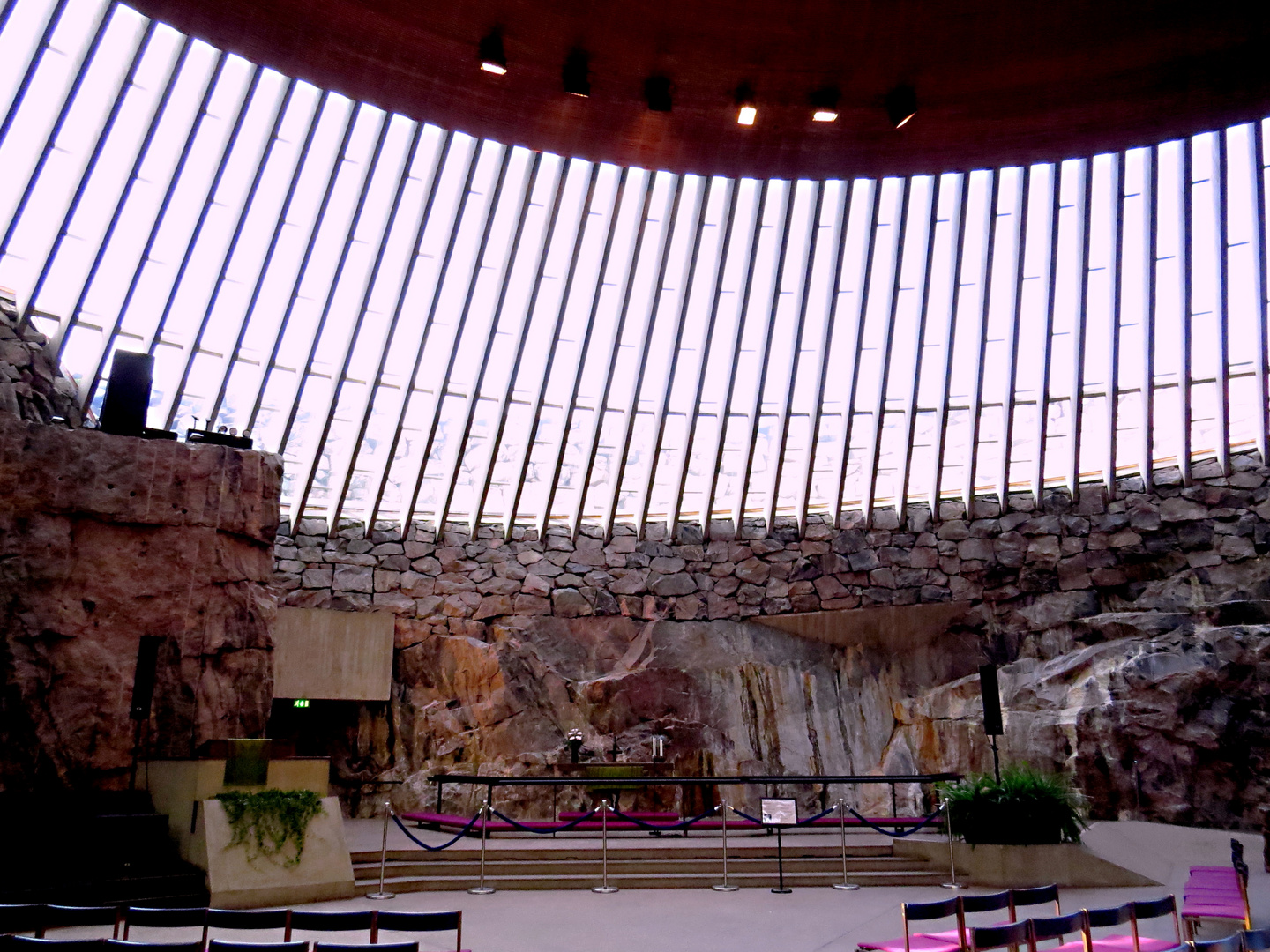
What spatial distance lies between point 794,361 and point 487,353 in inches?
155

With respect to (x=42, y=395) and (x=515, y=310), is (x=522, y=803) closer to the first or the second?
(x=515, y=310)

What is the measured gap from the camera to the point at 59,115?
28.2 feet

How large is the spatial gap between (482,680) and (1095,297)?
9521 millimetres

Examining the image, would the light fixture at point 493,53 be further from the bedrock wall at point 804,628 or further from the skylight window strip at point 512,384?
the bedrock wall at point 804,628

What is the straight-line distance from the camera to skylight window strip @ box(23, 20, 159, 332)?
27.8 ft

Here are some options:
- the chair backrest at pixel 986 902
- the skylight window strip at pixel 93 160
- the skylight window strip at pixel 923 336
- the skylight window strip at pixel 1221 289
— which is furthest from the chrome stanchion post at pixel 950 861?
the skylight window strip at pixel 93 160

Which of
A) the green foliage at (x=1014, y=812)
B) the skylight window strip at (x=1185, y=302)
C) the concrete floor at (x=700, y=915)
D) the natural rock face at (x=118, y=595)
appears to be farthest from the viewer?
the skylight window strip at (x=1185, y=302)

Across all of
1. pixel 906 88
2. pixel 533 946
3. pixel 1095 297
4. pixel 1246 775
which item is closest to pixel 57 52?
pixel 906 88

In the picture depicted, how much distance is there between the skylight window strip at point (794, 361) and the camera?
424 inches

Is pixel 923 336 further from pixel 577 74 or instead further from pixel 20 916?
pixel 20 916

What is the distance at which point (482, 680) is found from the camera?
13180 mm

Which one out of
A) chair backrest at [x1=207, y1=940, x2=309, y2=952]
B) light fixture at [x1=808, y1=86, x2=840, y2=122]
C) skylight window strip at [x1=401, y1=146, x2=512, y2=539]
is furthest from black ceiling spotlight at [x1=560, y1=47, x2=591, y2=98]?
chair backrest at [x1=207, y1=940, x2=309, y2=952]

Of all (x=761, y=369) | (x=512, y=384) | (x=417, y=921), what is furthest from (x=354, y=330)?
(x=417, y=921)

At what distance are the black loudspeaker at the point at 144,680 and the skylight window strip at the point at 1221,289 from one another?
11.6 meters
